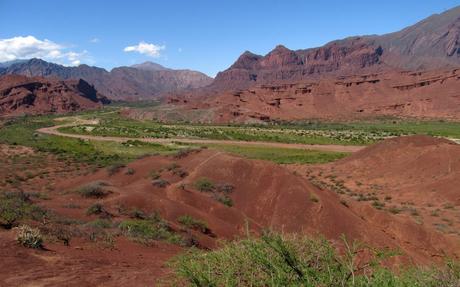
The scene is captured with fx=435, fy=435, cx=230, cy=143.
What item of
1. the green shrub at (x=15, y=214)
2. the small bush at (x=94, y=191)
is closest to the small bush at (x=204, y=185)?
the small bush at (x=94, y=191)

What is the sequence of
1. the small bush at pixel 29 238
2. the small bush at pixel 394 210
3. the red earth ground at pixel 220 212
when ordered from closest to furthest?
1. the red earth ground at pixel 220 212
2. the small bush at pixel 29 238
3. the small bush at pixel 394 210

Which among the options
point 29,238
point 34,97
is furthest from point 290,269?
point 34,97

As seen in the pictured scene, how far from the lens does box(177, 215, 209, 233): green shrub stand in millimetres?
18000

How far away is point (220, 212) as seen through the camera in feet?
69.1

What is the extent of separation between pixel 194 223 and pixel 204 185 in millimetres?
7518

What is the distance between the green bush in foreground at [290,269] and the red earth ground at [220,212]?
98 centimetres

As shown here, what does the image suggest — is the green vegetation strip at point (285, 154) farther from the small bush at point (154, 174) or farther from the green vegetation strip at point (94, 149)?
the small bush at point (154, 174)

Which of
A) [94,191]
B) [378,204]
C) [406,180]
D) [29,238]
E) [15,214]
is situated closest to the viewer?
[29,238]

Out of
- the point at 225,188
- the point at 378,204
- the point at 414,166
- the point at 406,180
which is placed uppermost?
the point at 225,188

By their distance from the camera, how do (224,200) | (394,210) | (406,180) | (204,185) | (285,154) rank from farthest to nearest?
(285,154), (406,180), (394,210), (204,185), (224,200)

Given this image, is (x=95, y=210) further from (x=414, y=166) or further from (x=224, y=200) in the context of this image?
(x=414, y=166)

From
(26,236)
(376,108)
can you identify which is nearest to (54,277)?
(26,236)

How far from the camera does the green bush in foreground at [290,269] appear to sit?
21.1 feet

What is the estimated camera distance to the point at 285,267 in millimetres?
6820
